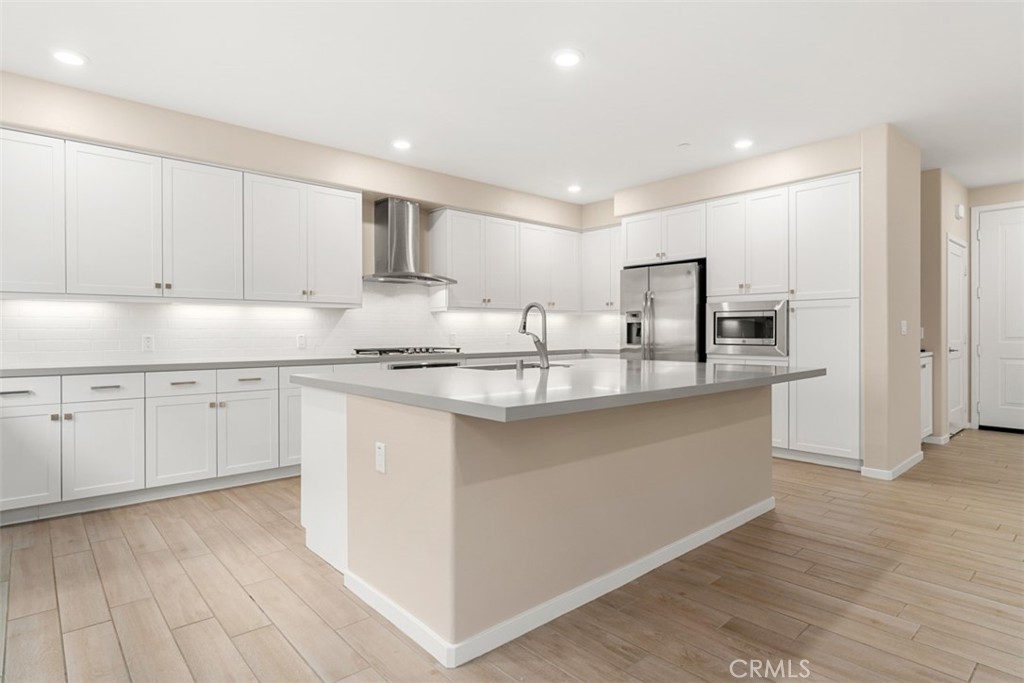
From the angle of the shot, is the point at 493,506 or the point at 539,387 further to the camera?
the point at 539,387

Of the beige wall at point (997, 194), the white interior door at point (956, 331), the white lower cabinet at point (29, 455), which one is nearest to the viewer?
the white lower cabinet at point (29, 455)

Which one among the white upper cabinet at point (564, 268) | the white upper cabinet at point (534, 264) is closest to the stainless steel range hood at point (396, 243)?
the white upper cabinet at point (534, 264)

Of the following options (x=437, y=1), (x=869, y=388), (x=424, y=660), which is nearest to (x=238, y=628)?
(x=424, y=660)

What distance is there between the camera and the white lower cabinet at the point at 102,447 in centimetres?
335

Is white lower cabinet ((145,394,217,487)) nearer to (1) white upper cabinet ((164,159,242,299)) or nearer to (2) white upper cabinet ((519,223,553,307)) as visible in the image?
(1) white upper cabinet ((164,159,242,299))

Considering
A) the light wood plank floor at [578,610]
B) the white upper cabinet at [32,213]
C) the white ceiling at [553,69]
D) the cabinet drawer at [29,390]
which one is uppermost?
the white ceiling at [553,69]

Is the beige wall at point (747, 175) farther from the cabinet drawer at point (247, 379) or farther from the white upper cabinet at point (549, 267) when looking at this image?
the cabinet drawer at point (247, 379)

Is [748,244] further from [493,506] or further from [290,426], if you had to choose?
[290,426]

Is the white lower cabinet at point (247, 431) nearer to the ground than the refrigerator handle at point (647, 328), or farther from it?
nearer to the ground

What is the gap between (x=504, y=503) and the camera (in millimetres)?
1983

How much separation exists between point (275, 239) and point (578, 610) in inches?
142

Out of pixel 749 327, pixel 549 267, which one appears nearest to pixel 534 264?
pixel 549 267

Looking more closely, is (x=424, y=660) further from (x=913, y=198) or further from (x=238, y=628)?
(x=913, y=198)

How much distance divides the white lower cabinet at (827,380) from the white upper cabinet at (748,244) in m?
0.40
